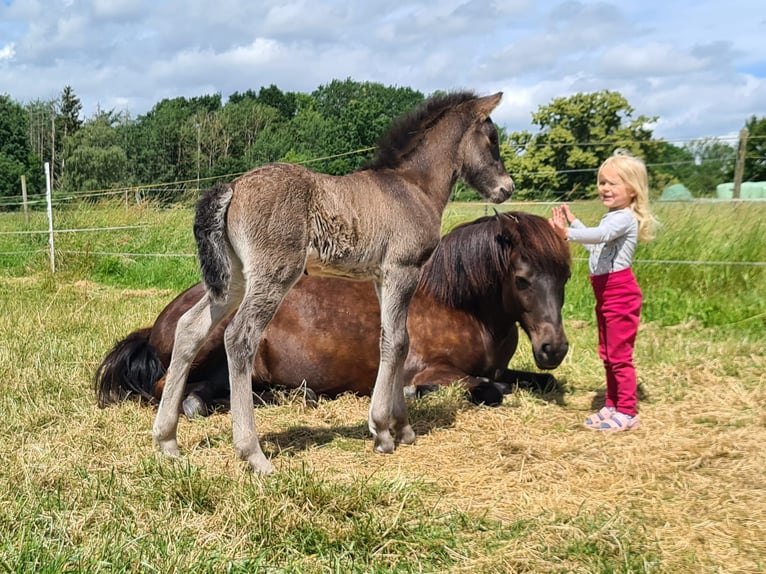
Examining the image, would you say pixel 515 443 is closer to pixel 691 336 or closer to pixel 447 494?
pixel 447 494

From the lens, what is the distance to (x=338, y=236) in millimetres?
3469

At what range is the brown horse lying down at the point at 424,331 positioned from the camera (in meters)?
4.57

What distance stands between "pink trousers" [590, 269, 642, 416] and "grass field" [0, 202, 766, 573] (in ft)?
0.74

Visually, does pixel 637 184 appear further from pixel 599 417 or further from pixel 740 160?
pixel 740 160

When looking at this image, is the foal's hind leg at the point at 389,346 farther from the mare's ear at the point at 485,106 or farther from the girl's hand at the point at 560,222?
the girl's hand at the point at 560,222

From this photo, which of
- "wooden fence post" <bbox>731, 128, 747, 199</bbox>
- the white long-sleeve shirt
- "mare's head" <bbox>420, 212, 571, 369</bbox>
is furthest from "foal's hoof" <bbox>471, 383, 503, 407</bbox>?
"wooden fence post" <bbox>731, 128, 747, 199</bbox>

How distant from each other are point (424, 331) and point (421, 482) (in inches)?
80.7

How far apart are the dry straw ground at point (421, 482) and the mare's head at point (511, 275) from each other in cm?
54

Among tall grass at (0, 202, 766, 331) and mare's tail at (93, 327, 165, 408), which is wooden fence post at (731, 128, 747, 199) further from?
mare's tail at (93, 327, 165, 408)

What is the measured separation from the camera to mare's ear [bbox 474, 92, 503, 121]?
3.96 m

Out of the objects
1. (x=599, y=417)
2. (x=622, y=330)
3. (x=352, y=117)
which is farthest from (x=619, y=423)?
(x=352, y=117)

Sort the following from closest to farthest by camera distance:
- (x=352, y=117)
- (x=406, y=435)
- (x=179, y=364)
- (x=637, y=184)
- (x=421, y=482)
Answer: (x=421, y=482)
(x=179, y=364)
(x=406, y=435)
(x=637, y=184)
(x=352, y=117)

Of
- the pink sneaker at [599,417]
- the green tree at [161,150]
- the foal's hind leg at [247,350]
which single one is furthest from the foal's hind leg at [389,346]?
the green tree at [161,150]

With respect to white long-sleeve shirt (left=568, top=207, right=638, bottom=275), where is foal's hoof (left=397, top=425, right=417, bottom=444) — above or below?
below
